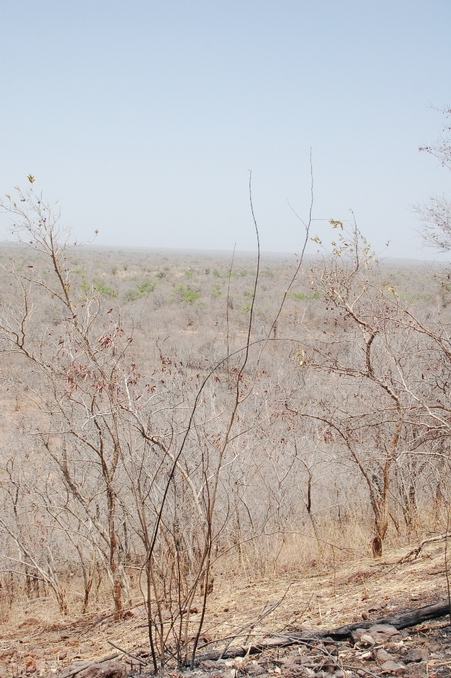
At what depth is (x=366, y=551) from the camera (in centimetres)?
717

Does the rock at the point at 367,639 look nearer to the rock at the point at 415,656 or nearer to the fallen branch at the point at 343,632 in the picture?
the fallen branch at the point at 343,632

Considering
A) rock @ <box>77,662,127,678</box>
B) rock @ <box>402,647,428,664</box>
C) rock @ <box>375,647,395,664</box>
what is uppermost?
rock @ <box>402,647,428,664</box>

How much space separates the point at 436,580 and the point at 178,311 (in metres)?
25.5

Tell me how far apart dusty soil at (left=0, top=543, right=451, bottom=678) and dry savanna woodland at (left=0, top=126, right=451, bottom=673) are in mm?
206

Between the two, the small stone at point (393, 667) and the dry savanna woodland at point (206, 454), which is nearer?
the small stone at point (393, 667)

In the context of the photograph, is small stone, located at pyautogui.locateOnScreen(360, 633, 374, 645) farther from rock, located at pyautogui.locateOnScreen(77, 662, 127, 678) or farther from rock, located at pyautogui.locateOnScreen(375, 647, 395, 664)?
rock, located at pyautogui.locateOnScreen(77, 662, 127, 678)

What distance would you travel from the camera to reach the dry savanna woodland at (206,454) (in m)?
5.98

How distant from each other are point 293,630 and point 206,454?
2311 millimetres

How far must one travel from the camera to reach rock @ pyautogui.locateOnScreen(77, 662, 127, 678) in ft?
9.48

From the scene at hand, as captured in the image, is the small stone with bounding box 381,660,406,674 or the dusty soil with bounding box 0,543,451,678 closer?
the small stone with bounding box 381,660,406,674

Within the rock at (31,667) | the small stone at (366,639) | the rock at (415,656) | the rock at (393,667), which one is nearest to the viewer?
the rock at (393,667)

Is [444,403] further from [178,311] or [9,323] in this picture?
[178,311]

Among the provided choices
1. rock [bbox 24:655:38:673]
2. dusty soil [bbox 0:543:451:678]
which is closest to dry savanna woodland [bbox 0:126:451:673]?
dusty soil [bbox 0:543:451:678]

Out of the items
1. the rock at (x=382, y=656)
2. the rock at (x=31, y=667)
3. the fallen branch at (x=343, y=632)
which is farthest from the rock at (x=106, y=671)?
the rock at (x=382, y=656)
